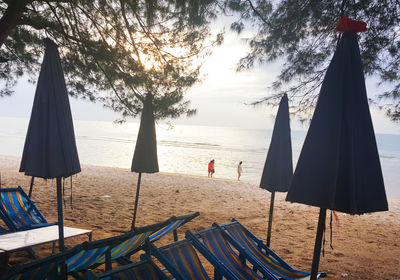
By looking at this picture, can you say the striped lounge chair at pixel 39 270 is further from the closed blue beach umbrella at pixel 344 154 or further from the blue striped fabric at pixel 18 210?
the blue striped fabric at pixel 18 210

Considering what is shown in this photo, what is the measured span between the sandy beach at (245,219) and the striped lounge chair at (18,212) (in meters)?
0.36

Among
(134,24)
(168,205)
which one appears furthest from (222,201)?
(134,24)

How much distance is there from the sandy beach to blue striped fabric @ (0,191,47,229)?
0.38m

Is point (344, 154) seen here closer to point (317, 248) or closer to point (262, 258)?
point (317, 248)

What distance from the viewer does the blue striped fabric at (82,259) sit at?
2553 mm

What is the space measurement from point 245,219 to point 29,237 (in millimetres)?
4433

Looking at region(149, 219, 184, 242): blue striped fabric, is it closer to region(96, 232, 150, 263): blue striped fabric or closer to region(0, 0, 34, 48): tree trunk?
region(96, 232, 150, 263): blue striped fabric

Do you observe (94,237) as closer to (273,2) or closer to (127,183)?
(273,2)

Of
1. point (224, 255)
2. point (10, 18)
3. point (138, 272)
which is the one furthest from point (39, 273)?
point (10, 18)

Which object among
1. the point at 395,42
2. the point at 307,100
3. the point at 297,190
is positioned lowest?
the point at 297,190

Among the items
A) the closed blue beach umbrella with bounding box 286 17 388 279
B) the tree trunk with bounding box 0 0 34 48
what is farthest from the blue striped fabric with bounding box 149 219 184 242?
the tree trunk with bounding box 0 0 34 48

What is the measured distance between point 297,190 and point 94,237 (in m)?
3.65

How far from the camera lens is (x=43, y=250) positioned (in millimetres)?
4277

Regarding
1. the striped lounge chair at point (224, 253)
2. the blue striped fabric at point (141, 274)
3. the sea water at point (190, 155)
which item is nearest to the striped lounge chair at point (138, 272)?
the blue striped fabric at point (141, 274)
